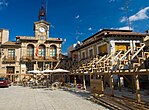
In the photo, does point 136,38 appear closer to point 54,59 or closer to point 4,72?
point 54,59

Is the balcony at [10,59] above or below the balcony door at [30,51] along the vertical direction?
below

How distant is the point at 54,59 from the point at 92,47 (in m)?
13.7

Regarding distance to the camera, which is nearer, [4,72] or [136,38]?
[136,38]

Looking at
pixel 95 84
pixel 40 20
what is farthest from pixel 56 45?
pixel 95 84

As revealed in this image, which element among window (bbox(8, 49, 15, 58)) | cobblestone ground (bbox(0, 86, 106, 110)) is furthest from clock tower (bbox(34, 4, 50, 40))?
cobblestone ground (bbox(0, 86, 106, 110))

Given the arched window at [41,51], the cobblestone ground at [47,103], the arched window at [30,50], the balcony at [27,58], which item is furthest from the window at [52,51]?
the cobblestone ground at [47,103]

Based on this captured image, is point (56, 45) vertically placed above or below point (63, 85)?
above

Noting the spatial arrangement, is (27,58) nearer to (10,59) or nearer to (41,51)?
(10,59)

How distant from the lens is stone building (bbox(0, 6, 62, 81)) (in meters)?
33.3

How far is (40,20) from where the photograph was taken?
124ft

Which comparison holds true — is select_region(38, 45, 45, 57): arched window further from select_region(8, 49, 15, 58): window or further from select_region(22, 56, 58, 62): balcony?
select_region(8, 49, 15, 58): window

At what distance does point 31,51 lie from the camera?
35031 mm

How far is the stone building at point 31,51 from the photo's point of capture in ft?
109

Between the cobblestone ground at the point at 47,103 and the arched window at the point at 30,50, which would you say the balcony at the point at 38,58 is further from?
the cobblestone ground at the point at 47,103
